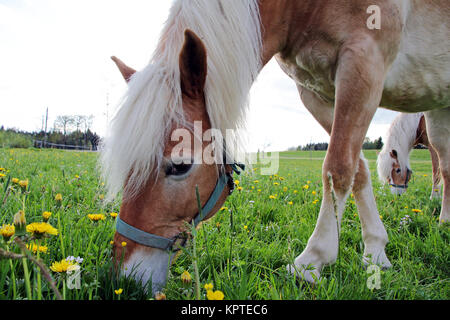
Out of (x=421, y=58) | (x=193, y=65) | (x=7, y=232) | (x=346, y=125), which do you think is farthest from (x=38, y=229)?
(x=421, y=58)

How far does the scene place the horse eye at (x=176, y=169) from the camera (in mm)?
1388

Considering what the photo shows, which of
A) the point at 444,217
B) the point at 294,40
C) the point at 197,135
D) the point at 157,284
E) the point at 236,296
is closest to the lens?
the point at 236,296

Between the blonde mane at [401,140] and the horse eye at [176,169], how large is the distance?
6.65 metres

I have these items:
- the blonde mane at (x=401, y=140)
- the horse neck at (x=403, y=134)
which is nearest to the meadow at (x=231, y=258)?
the blonde mane at (x=401, y=140)

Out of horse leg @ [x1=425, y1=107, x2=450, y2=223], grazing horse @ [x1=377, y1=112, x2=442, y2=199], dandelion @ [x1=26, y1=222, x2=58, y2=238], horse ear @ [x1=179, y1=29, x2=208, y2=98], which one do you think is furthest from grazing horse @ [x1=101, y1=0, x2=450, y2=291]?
grazing horse @ [x1=377, y1=112, x2=442, y2=199]

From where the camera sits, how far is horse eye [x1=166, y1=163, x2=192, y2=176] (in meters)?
1.39

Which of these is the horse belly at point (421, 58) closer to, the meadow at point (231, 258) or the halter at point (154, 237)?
the meadow at point (231, 258)

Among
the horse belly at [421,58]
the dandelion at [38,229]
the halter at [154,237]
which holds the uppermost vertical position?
the horse belly at [421,58]

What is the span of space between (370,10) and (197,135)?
1.41 meters

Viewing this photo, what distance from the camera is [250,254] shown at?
1.88m

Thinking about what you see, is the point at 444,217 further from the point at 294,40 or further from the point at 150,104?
the point at 150,104

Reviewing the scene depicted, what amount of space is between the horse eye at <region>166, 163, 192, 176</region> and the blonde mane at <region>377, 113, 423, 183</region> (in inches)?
262

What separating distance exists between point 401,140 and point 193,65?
6.90 m
